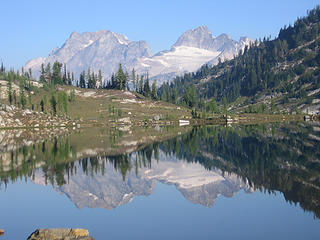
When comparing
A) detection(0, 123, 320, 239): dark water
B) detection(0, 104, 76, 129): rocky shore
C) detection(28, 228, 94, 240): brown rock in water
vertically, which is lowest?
detection(0, 123, 320, 239): dark water

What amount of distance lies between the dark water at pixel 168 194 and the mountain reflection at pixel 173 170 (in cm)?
14

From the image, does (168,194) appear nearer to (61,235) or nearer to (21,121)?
(61,235)

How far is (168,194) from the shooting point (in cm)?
4606

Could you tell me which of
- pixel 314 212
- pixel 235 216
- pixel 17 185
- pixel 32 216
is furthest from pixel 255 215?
pixel 17 185

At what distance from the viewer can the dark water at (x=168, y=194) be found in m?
32.4

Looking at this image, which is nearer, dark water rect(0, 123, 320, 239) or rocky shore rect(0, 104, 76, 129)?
dark water rect(0, 123, 320, 239)

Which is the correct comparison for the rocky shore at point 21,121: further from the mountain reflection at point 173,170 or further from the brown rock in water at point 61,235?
the brown rock in water at point 61,235

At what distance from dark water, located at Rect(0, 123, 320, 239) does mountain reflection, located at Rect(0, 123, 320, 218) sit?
14 cm

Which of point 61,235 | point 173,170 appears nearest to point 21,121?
point 173,170

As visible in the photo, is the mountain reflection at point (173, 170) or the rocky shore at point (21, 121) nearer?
the mountain reflection at point (173, 170)

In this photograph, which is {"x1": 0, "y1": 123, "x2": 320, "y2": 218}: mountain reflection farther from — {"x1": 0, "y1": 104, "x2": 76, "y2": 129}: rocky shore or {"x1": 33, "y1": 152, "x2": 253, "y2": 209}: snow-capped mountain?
{"x1": 0, "y1": 104, "x2": 76, "y2": 129}: rocky shore

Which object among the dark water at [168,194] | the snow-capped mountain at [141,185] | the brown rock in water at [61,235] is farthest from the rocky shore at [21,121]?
the brown rock in water at [61,235]

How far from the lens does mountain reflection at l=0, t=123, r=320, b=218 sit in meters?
44.7

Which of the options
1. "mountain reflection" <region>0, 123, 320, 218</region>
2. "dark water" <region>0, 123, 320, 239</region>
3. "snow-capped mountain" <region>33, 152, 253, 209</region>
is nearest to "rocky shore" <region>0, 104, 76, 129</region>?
"mountain reflection" <region>0, 123, 320, 218</region>
